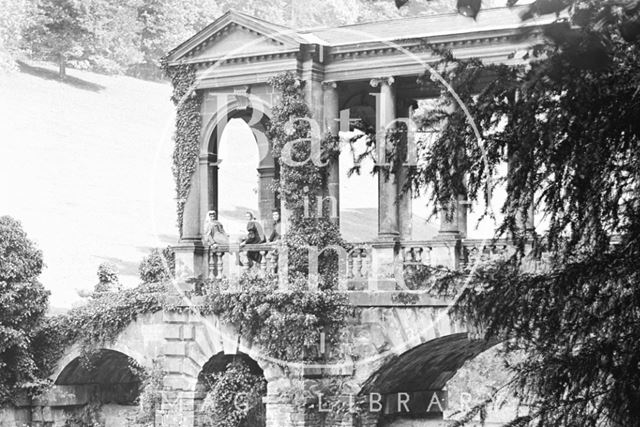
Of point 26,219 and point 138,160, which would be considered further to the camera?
point 138,160

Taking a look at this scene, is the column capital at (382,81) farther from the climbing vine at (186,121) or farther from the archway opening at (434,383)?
the archway opening at (434,383)

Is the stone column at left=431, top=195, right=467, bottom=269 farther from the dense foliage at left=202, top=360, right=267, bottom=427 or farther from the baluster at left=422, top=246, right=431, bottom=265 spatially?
the dense foliage at left=202, top=360, right=267, bottom=427

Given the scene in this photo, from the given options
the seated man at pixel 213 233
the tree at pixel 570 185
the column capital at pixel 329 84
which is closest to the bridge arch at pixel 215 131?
the seated man at pixel 213 233

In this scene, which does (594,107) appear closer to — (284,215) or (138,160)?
(284,215)

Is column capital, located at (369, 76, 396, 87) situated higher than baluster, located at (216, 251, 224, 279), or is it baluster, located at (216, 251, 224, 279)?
column capital, located at (369, 76, 396, 87)

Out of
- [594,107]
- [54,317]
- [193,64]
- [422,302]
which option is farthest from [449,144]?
[54,317]

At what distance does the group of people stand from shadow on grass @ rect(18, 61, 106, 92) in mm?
38672

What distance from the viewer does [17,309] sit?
2816 centimetres

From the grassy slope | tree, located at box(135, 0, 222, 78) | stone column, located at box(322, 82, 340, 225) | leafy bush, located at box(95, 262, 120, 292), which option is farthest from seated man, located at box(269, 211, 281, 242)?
tree, located at box(135, 0, 222, 78)

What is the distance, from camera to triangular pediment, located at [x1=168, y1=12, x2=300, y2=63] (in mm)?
25078

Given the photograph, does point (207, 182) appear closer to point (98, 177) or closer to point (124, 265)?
point (124, 265)

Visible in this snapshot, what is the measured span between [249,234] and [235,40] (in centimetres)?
331

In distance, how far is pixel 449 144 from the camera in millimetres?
10898

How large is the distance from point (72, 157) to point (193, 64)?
1274 inches
